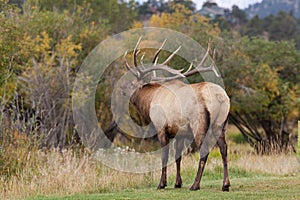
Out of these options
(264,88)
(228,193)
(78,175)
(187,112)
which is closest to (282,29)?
(264,88)

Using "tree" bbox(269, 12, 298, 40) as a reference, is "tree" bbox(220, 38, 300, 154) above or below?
below

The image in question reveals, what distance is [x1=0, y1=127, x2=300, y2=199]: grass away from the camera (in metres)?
9.51

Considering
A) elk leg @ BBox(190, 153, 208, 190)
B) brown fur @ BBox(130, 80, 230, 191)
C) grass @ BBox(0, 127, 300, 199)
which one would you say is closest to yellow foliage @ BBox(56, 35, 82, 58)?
grass @ BBox(0, 127, 300, 199)

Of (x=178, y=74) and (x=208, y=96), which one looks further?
(x=178, y=74)

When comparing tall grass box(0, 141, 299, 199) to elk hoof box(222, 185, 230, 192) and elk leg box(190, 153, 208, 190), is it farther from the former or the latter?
elk hoof box(222, 185, 230, 192)

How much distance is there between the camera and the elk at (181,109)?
9.52 meters

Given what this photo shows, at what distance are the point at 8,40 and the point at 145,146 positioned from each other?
374 inches

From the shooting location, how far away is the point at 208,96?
A: 9.46m

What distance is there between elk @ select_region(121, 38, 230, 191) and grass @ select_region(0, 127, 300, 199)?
69 cm

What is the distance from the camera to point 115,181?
11664 millimetres

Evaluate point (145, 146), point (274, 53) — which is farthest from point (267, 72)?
point (145, 146)

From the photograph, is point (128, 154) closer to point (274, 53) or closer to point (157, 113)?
point (157, 113)

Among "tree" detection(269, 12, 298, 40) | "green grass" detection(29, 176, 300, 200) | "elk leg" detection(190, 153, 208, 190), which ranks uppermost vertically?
"tree" detection(269, 12, 298, 40)

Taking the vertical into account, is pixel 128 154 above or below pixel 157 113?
below
